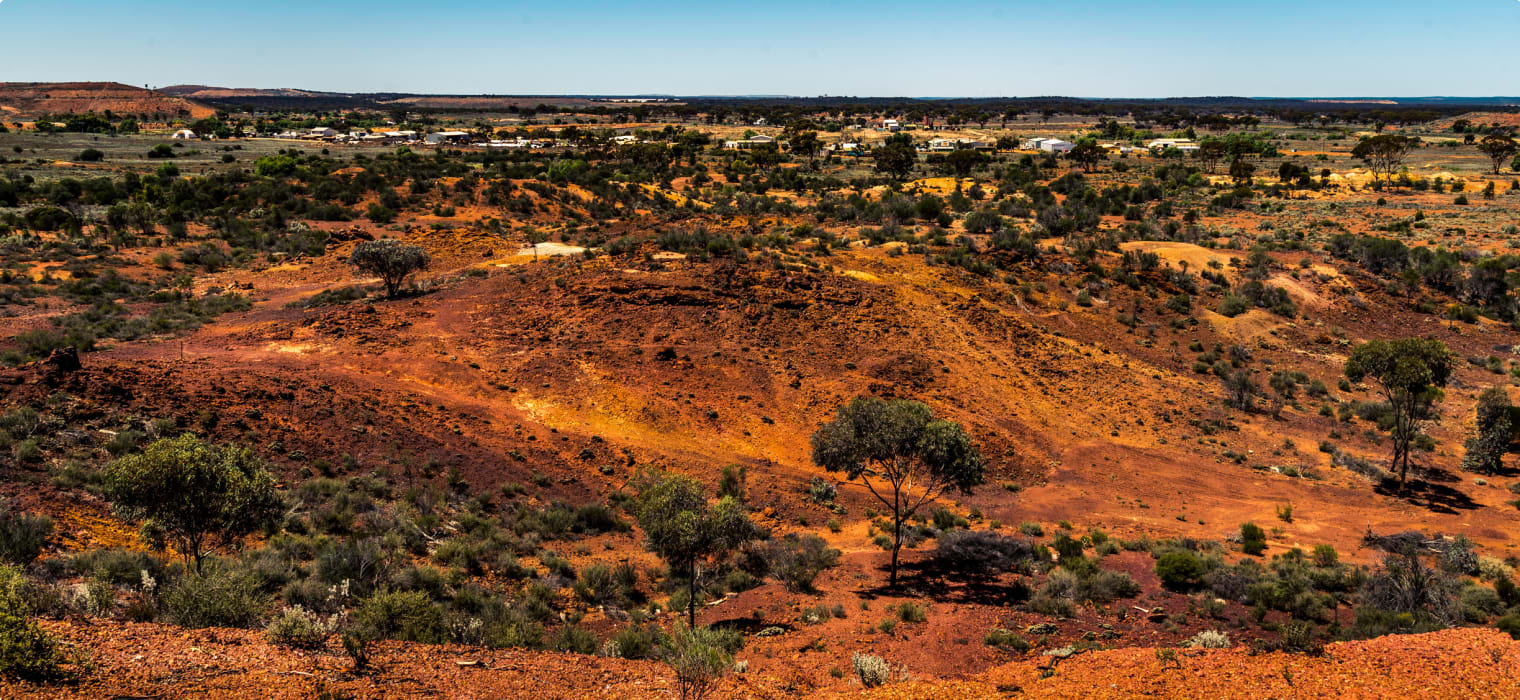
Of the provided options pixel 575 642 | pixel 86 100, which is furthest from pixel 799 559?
pixel 86 100

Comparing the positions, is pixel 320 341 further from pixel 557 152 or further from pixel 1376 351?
pixel 557 152

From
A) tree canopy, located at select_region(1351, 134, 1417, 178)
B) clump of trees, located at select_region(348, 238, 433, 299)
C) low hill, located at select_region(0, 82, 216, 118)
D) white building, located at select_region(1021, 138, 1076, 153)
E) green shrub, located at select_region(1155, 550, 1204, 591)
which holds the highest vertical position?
low hill, located at select_region(0, 82, 216, 118)

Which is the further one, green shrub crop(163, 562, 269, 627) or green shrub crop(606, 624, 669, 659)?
green shrub crop(606, 624, 669, 659)

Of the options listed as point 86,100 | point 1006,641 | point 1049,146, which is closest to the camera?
point 1006,641

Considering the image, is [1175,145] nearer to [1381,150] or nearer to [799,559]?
[1381,150]

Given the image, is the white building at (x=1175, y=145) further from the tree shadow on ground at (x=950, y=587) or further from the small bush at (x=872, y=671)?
the small bush at (x=872, y=671)

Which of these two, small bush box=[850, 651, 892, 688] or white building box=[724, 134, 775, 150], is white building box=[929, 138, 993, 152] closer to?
white building box=[724, 134, 775, 150]

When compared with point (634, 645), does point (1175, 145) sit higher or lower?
higher

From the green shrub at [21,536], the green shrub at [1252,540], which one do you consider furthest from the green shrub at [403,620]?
the green shrub at [1252,540]

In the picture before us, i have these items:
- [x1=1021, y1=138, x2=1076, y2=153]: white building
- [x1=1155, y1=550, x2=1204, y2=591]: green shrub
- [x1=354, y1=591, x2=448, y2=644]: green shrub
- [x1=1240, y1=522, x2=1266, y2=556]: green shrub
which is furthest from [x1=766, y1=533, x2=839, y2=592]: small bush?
[x1=1021, y1=138, x2=1076, y2=153]: white building
